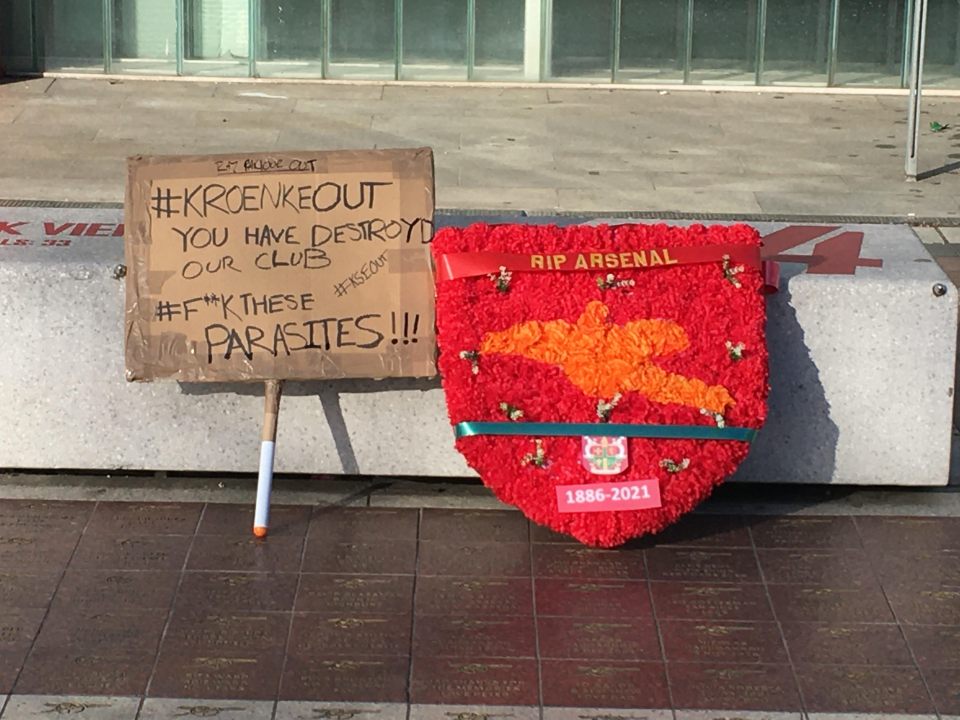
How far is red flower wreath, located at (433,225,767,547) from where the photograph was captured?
5.79 meters

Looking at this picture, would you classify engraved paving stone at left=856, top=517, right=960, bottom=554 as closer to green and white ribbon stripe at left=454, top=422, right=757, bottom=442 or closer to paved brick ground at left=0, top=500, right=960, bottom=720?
paved brick ground at left=0, top=500, right=960, bottom=720

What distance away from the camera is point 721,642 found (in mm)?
5312

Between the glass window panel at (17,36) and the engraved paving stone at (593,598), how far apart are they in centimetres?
1134

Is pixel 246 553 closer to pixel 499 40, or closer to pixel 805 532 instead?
pixel 805 532

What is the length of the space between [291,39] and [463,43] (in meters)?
1.64

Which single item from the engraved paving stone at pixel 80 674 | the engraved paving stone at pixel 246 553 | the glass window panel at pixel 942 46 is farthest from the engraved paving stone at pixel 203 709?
the glass window panel at pixel 942 46

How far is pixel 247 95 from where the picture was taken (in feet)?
48.8

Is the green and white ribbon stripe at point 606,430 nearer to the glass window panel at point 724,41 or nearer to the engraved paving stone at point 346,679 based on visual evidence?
the engraved paving stone at point 346,679

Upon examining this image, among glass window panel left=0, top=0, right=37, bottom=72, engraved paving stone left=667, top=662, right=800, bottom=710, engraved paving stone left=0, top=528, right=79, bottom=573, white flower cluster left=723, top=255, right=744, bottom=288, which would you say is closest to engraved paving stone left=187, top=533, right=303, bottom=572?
engraved paving stone left=0, top=528, right=79, bottom=573

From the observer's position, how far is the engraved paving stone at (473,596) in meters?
5.49

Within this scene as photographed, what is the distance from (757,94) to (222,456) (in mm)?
10186

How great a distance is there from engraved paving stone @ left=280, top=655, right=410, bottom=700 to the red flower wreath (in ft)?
3.25

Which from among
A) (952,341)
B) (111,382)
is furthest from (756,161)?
(111,382)

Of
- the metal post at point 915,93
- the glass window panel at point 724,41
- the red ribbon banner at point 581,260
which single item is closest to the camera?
the red ribbon banner at point 581,260
